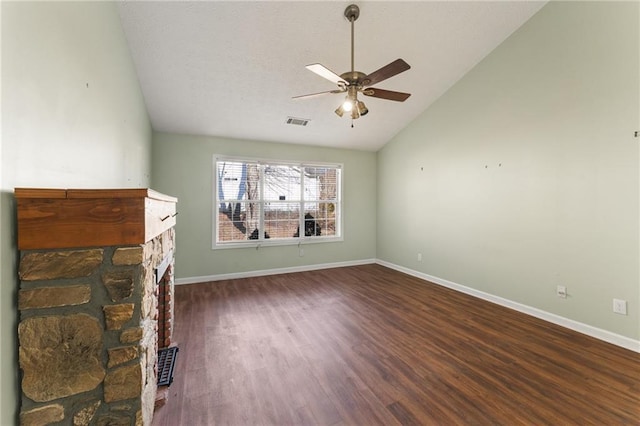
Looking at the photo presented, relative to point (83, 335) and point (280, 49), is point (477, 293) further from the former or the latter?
point (83, 335)

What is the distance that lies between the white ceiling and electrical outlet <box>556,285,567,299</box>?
3055 millimetres

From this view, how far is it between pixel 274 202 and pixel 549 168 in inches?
161

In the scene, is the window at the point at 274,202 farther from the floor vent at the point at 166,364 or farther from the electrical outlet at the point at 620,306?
the electrical outlet at the point at 620,306

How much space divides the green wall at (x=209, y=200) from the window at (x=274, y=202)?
15 centimetres

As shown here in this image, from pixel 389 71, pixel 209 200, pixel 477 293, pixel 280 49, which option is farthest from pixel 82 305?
pixel 477 293

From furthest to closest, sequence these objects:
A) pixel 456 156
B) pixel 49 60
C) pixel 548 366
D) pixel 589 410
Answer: pixel 456 156
pixel 548 366
pixel 589 410
pixel 49 60

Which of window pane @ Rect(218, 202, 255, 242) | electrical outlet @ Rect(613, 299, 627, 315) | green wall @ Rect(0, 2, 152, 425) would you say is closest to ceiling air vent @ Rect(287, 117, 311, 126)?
window pane @ Rect(218, 202, 255, 242)

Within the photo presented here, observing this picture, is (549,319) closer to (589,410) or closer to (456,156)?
(589,410)

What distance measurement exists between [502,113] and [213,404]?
14.4 ft

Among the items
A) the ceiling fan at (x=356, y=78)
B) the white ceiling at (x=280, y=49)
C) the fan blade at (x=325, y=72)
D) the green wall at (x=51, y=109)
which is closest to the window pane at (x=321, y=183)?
the white ceiling at (x=280, y=49)

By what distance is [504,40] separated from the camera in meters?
3.43

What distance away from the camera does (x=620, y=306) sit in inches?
101

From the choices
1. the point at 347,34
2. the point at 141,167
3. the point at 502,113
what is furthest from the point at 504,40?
the point at 141,167

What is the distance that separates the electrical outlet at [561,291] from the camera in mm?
2959
